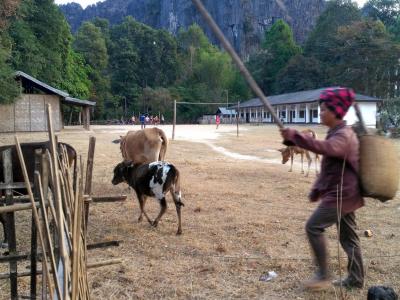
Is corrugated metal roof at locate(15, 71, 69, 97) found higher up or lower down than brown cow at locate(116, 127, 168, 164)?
higher up

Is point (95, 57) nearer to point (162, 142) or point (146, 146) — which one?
point (146, 146)

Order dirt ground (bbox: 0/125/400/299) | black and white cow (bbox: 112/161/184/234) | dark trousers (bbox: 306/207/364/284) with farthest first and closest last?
black and white cow (bbox: 112/161/184/234), dirt ground (bbox: 0/125/400/299), dark trousers (bbox: 306/207/364/284)

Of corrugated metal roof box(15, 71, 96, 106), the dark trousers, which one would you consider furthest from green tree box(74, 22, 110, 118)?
the dark trousers

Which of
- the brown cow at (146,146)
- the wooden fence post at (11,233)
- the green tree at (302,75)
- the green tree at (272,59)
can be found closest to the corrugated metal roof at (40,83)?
the brown cow at (146,146)

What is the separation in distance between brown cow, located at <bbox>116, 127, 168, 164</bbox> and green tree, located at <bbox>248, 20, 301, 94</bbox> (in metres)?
63.9

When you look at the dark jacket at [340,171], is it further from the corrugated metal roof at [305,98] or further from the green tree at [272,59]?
the green tree at [272,59]

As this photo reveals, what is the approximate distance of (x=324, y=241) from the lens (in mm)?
4184

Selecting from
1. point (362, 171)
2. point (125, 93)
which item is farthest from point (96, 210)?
point (125, 93)

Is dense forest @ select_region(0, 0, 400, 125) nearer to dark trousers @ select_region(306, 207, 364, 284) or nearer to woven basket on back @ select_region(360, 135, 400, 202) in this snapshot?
dark trousers @ select_region(306, 207, 364, 284)

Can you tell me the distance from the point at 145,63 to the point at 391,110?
52005 mm

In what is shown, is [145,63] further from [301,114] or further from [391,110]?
[391,110]

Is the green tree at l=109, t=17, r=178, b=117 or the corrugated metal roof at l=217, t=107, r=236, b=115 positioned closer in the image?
the corrugated metal roof at l=217, t=107, r=236, b=115

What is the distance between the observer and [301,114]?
53.7m

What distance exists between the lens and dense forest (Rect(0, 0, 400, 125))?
37.9 meters
